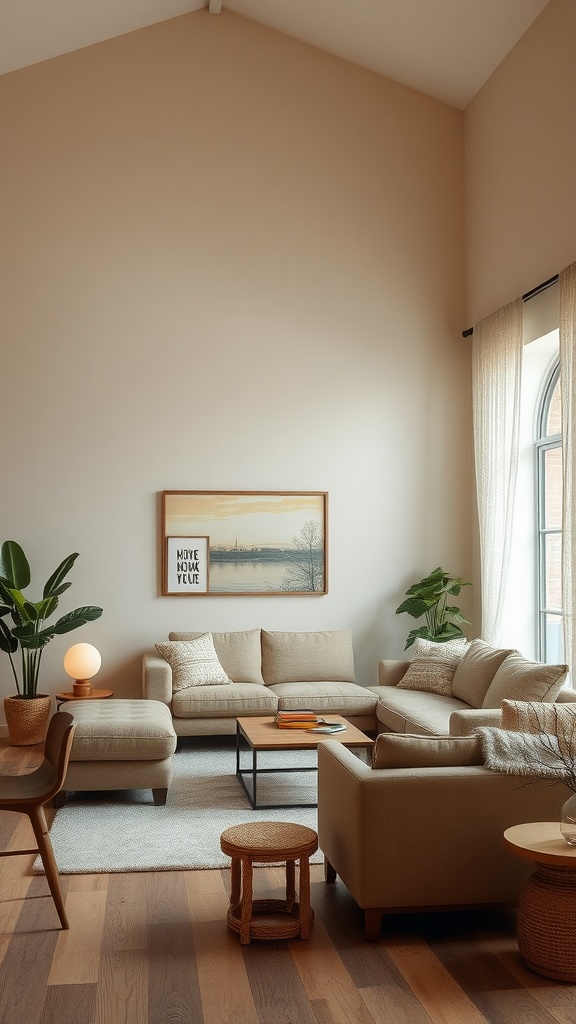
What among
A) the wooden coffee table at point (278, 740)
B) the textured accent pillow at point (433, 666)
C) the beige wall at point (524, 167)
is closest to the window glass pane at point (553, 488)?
the textured accent pillow at point (433, 666)

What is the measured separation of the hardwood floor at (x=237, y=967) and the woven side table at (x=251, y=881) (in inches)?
2.2

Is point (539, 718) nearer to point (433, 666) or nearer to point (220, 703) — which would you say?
point (433, 666)

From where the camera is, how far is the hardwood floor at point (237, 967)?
3.02 metres

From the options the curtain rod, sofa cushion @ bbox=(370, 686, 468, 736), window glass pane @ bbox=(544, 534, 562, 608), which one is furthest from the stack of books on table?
the curtain rod

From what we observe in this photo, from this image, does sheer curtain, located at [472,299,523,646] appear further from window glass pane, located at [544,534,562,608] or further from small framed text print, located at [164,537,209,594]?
small framed text print, located at [164,537,209,594]

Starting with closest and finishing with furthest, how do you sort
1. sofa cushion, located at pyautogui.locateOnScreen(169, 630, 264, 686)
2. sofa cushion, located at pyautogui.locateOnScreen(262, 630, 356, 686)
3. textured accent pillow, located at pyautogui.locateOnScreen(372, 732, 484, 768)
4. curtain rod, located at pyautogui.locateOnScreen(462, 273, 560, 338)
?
textured accent pillow, located at pyautogui.locateOnScreen(372, 732, 484, 768)
curtain rod, located at pyautogui.locateOnScreen(462, 273, 560, 338)
sofa cushion, located at pyautogui.locateOnScreen(169, 630, 264, 686)
sofa cushion, located at pyautogui.locateOnScreen(262, 630, 356, 686)

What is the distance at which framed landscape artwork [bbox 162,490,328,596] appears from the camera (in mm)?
7848

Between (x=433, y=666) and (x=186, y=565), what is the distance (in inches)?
87.5

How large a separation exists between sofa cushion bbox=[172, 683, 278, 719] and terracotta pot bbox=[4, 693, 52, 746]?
1.20 m

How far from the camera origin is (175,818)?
5211 mm

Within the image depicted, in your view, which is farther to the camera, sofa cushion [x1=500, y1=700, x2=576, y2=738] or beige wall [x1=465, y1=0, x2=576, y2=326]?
beige wall [x1=465, y1=0, x2=576, y2=326]

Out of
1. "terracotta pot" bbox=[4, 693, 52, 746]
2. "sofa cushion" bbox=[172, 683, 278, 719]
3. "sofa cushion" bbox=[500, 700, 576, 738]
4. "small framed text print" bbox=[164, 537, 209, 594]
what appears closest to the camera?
"sofa cushion" bbox=[500, 700, 576, 738]

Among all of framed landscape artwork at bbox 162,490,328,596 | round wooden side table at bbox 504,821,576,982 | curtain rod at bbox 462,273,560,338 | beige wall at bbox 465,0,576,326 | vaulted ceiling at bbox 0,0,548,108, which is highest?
vaulted ceiling at bbox 0,0,548,108

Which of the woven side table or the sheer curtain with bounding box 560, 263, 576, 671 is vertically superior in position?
the sheer curtain with bounding box 560, 263, 576, 671
